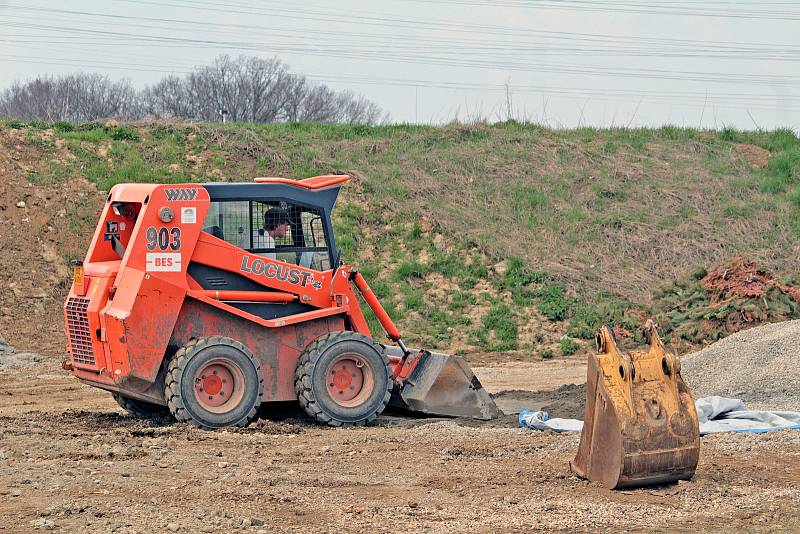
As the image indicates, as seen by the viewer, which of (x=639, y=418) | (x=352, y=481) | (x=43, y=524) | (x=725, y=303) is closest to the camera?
(x=43, y=524)

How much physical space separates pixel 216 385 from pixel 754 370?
612cm

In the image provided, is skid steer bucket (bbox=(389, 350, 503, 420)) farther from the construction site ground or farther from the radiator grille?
the radiator grille

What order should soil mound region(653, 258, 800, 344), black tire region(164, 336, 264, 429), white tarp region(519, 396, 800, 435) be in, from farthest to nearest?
soil mound region(653, 258, 800, 344), black tire region(164, 336, 264, 429), white tarp region(519, 396, 800, 435)

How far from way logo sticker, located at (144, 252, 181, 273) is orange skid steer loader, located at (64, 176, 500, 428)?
0.01 meters

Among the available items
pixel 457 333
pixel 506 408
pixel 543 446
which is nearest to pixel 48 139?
pixel 457 333

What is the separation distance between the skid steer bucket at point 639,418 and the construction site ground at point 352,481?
153 millimetres

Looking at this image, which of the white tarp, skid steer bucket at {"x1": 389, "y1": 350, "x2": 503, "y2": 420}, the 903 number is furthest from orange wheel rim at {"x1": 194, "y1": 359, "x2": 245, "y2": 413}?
the white tarp

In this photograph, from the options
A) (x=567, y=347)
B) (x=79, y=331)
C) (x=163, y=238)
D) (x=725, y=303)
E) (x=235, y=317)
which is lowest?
(x=567, y=347)

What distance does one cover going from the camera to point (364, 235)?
24.9 meters

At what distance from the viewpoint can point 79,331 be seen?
11.1m

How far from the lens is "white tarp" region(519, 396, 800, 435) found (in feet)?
33.5

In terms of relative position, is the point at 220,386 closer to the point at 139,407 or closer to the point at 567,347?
the point at 139,407

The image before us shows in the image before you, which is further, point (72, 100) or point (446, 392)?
point (72, 100)

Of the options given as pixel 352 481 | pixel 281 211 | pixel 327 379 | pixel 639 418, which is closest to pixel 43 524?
pixel 352 481
